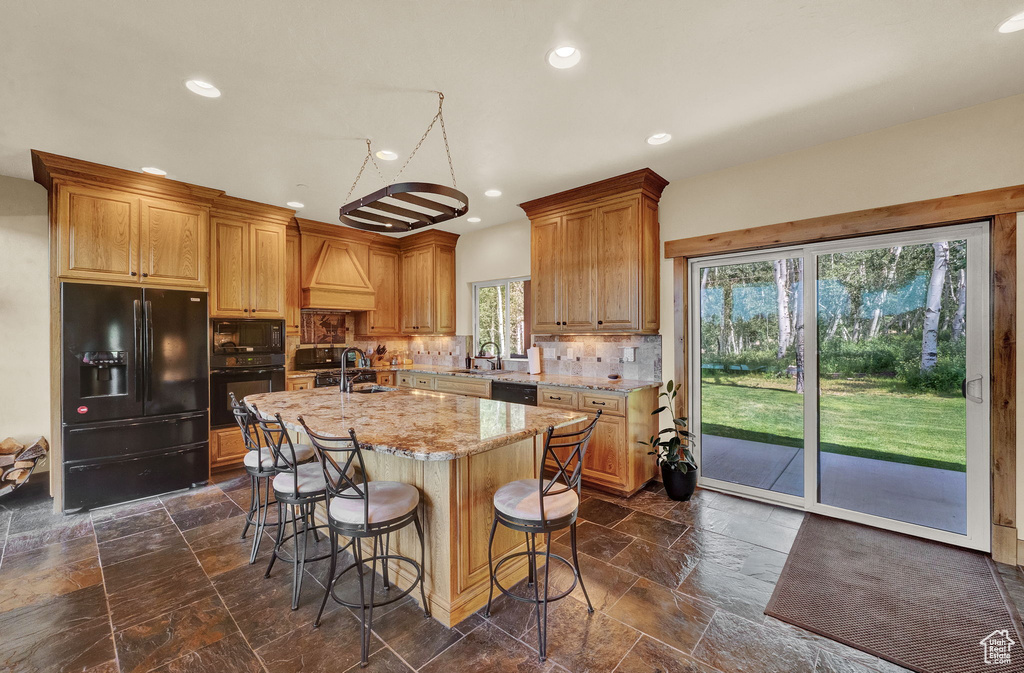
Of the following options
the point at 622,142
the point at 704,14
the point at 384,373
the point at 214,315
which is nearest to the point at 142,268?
the point at 214,315

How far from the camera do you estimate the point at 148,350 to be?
3.62 metres

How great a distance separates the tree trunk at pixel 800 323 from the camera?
3.33 metres

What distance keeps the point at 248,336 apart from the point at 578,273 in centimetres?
340

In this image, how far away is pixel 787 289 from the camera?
3402 mm

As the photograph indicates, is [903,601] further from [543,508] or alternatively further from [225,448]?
[225,448]

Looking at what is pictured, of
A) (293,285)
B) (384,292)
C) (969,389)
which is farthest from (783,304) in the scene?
(293,285)

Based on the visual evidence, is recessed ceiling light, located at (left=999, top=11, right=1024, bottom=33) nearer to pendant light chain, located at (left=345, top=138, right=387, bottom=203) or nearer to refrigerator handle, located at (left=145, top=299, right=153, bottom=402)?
pendant light chain, located at (left=345, top=138, right=387, bottom=203)

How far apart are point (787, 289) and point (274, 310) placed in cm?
491

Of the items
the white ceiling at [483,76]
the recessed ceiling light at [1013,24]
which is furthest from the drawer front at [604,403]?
the recessed ceiling light at [1013,24]

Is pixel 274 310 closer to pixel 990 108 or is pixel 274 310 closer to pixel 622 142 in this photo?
pixel 622 142

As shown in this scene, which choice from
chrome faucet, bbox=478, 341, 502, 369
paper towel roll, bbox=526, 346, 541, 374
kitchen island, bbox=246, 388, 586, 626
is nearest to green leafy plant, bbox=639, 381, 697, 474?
paper towel roll, bbox=526, 346, 541, 374

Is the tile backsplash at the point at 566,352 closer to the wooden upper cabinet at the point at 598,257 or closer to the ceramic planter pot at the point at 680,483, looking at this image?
the wooden upper cabinet at the point at 598,257

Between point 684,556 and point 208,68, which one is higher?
point 208,68

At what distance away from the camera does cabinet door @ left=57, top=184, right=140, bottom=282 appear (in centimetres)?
331
